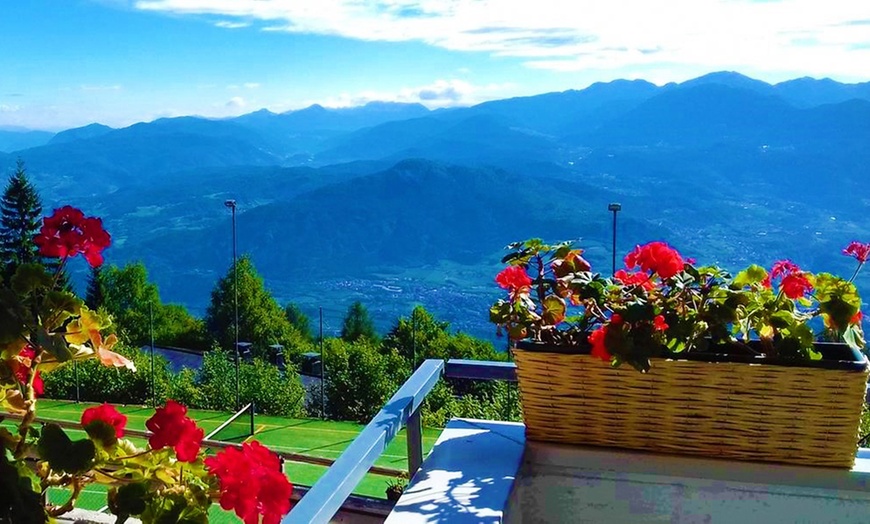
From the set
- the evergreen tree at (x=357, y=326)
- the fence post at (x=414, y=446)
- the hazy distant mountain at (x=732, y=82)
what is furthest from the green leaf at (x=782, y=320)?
the hazy distant mountain at (x=732, y=82)

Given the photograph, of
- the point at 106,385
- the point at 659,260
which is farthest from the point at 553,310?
the point at 106,385

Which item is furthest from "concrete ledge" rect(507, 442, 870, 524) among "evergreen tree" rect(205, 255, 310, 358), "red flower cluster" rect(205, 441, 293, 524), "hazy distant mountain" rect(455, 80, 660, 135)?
"hazy distant mountain" rect(455, 80, 660, 135)

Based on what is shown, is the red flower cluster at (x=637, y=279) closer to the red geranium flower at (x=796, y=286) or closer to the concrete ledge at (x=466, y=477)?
the red geranium flower at (x=796, y=286)

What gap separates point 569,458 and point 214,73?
129728 millimetres

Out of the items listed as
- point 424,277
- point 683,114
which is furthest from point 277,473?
point 683,114

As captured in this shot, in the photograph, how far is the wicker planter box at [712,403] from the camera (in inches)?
48.1

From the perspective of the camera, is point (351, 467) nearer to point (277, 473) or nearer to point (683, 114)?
point (277, 473)

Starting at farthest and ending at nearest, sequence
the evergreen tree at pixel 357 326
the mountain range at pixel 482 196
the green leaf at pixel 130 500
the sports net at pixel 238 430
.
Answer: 1. the mountain range at pixel 482 196
2. the evergreen tree at pixel 357 326
3. the sports net at pixel 238 430
4. the green leaf at pixel 130 500

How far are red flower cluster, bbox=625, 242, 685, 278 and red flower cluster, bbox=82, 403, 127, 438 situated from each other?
852 millimetres

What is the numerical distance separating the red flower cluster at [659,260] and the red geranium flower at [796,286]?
0.16 m

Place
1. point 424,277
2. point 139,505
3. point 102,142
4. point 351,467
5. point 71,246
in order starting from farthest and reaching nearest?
point 102,142, point 424,277, point 351,467, point 71,246, point 139,505

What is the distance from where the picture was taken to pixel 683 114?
5354 inches

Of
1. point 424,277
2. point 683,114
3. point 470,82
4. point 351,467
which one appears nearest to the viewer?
point 351,467

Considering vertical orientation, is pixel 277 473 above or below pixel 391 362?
above
